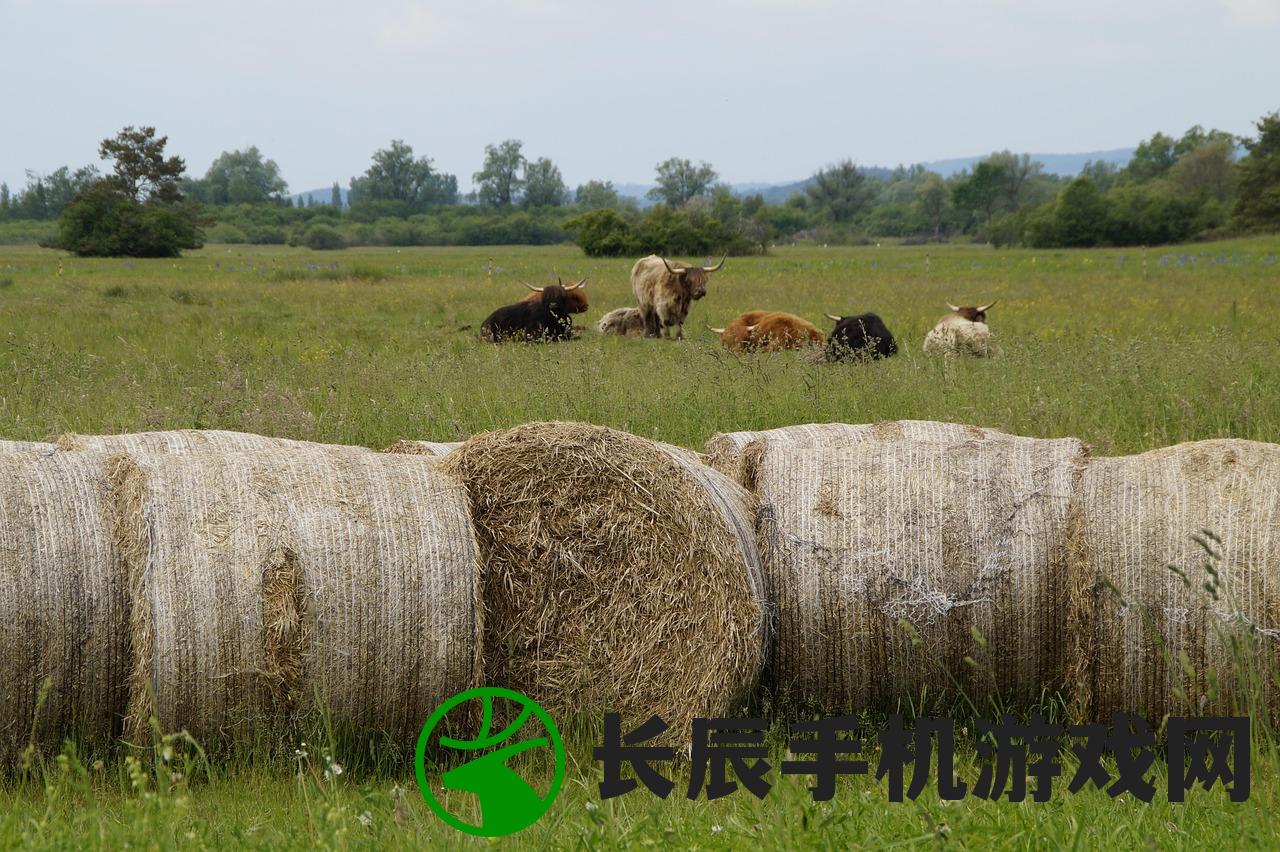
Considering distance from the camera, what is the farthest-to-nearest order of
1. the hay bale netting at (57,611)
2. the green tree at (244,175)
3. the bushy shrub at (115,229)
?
1. the green tree at (244,175)
2. the bushy shrub at (115,229)
3. the hay bale netting at (57,611)

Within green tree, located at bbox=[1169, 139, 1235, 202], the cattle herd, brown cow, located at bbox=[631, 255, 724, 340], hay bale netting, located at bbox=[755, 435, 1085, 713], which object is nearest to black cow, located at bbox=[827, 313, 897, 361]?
the cattle herd

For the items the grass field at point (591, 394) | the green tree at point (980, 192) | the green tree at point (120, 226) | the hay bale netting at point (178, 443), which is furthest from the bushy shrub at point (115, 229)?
the green tree at point (980, 192)

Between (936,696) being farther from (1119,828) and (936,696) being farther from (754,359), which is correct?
(754,359)

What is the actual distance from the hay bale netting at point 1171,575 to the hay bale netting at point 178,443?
124 inches

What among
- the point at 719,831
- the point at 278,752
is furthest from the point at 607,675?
the point at 719,831

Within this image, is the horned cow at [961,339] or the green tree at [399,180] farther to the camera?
the green tree at [399,180]

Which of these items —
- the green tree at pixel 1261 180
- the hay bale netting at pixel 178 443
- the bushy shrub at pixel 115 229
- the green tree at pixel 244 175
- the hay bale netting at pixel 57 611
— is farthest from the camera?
the green tree at pixel 244 175

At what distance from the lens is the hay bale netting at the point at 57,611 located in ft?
13.8

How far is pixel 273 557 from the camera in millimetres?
4383

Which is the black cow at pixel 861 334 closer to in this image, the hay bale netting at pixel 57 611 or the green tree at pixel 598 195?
the hay bale netting at pixel 57 611

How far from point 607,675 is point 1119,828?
7.24 feet

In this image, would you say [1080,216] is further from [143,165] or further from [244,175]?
[244,175]

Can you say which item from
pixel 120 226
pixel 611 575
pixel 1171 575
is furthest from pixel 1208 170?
pixel 611 575

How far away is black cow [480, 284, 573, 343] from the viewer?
17812 millimetres
